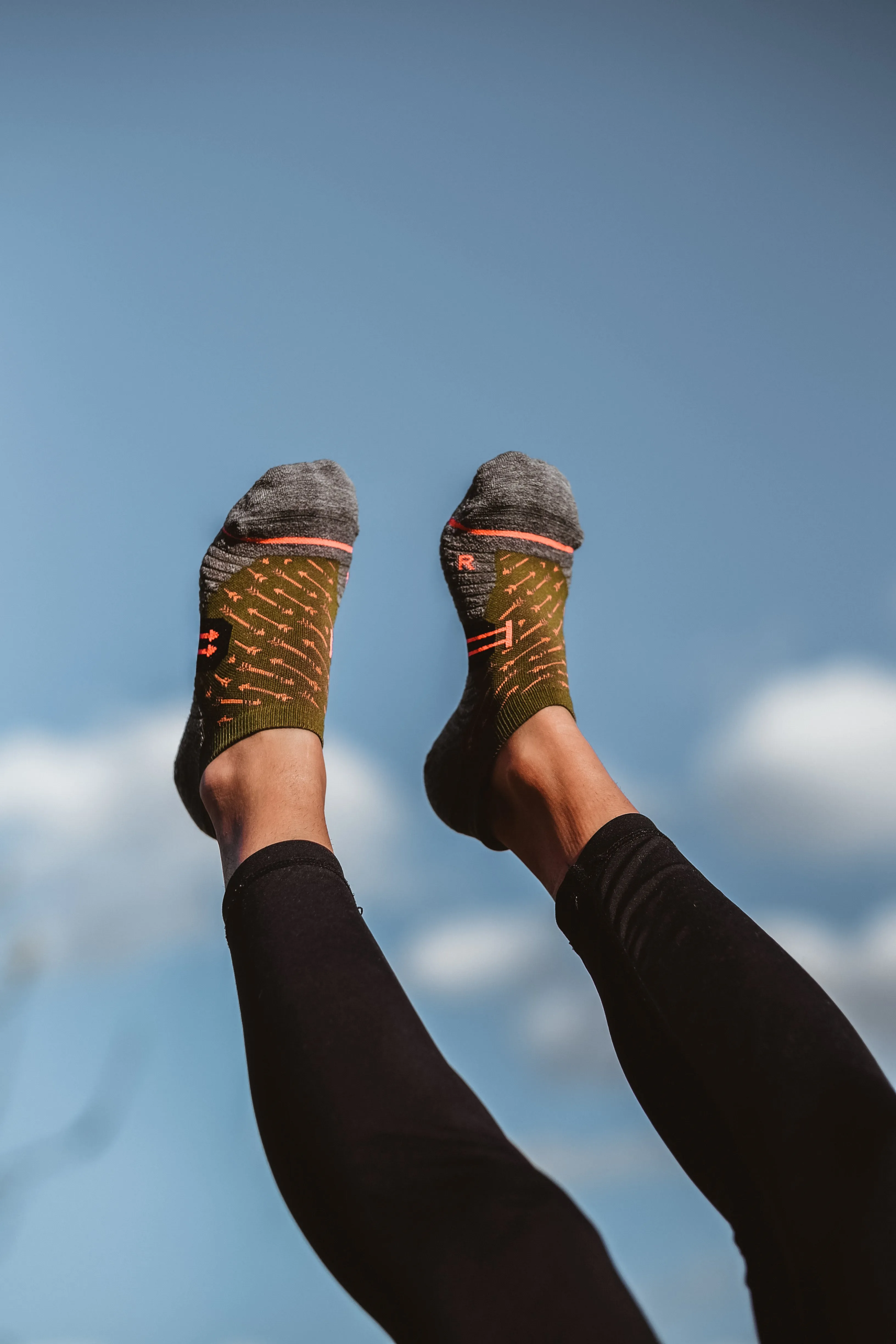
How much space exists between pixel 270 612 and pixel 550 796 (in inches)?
22.8

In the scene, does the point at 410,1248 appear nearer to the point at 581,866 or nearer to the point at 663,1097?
the point at 663,1097

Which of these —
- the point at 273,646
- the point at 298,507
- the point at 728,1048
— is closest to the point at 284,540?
the point at 298,507

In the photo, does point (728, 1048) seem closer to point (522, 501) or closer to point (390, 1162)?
point (390, 1162)

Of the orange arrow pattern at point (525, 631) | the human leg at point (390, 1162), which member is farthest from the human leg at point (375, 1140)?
the orange arrow pattern at point (525, 631)

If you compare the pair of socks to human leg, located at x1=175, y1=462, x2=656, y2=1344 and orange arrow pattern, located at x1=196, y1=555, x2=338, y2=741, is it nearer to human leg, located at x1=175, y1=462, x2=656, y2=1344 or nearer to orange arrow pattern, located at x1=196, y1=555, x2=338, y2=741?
orange arrow pattern, located at x1=196, y1=555, x2=338, y2=741

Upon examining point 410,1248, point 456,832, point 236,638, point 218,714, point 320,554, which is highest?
point 320,554

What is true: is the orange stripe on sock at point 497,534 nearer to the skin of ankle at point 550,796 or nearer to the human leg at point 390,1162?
the skin of ankle at point 550,796

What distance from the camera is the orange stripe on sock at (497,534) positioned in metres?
1.74

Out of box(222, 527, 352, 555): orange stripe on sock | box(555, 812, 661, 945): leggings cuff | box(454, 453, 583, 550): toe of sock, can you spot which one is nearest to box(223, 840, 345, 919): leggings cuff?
box(555, 812, 661, 945): leggings cuff

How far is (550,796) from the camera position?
4.19 feet

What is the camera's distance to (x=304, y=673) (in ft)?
4.96

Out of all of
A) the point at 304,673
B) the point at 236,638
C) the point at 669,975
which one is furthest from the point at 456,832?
the point at 669,975

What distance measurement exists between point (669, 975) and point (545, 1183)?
0.86 ft

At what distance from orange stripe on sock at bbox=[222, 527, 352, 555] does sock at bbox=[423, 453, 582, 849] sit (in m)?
0.21
